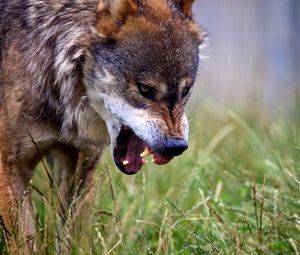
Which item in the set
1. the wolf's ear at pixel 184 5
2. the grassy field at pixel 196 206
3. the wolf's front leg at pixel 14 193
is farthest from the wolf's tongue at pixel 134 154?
the wolf's ear at pixel 184 5

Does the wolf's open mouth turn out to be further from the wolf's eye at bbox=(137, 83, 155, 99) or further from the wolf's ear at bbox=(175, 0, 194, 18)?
the wolf's ear at bbox=(175, 0, 194, 18)

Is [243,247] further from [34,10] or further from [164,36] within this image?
[34,10]

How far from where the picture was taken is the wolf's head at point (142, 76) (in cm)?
411

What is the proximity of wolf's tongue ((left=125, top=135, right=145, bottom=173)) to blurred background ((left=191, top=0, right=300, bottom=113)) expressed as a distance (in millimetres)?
5051

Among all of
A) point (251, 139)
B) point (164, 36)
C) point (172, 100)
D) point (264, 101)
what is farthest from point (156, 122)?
point (264, 101)

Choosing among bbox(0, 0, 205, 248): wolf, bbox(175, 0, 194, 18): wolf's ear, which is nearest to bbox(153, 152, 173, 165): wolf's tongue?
bbox(0, 0, 205, 248): wolf

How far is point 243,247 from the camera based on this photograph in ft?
13.0

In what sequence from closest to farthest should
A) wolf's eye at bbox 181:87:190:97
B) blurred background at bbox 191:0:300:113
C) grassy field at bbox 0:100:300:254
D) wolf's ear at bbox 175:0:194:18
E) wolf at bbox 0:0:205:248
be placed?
grassy field at bbox 0:100:300:254, wolf at bbox 0:0:205:248, wolf's eye at bbox 181:87:190:97, wolf's ear at bbox 175:0:194:18, blurred background at bbox 191:0:300:113

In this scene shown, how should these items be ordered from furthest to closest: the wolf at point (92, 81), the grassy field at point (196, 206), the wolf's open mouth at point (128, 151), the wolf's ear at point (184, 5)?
the wolf's ear at point (184, 5), the wolf's open mouth at point (128, 151), the wolf at point (92, 81), the grassy field at point (196, 206)

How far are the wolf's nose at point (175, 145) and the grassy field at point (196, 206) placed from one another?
29cm

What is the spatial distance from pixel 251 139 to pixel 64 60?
2.27m

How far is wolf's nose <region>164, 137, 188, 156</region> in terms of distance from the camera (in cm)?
404

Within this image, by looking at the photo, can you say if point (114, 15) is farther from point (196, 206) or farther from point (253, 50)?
point (253, 50)

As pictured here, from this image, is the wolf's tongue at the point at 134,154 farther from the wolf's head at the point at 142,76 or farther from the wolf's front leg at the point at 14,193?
the wolf's front leg at the point at 14,193
